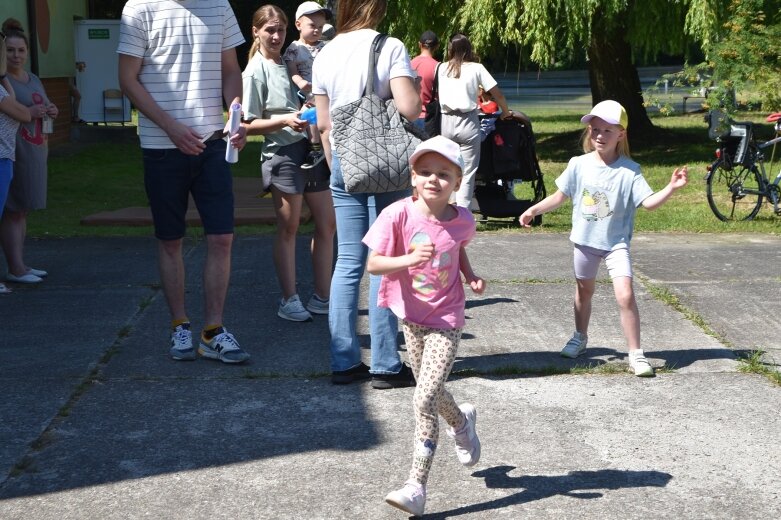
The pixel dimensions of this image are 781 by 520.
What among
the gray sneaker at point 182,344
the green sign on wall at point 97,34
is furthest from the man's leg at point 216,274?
the green sign on wall at point 97,34

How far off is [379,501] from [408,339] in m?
0.58

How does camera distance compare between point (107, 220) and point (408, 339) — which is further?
point (107, 220)

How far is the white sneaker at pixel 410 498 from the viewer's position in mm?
3766

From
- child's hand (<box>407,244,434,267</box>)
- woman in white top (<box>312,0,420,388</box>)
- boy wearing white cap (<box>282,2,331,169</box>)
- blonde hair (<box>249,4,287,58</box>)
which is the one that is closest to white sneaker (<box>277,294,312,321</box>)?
boy wearing white cap (<box>282,2,331,169</box>)

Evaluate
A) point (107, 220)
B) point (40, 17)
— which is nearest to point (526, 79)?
point (40, 17)

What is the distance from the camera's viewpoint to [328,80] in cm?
518

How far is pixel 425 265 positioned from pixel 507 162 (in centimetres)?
654

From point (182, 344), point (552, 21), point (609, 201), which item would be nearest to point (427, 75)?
point (609, 201)

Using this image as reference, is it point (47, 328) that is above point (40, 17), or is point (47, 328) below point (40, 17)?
below

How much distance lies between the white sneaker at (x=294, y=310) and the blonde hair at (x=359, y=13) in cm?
201

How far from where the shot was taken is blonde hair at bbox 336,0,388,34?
5148 millimetres

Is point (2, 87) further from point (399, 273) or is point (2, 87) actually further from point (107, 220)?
point (399, 273)

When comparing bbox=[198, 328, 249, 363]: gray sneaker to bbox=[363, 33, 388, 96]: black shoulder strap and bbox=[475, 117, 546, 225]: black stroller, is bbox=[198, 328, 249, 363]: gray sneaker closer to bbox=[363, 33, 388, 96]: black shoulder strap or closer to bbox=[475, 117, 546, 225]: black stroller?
bbox=[363, 33, 388, 96]: black shoulder strap

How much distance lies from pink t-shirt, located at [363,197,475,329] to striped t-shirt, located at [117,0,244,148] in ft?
6.41
